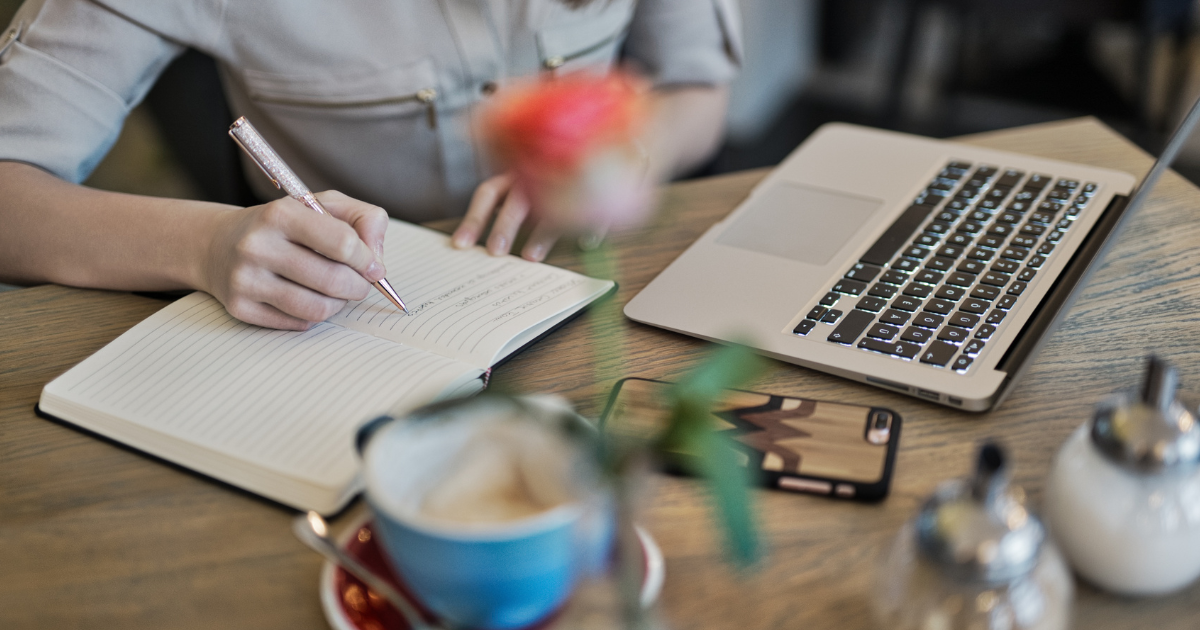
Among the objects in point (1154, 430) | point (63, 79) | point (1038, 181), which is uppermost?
point (63, 79)

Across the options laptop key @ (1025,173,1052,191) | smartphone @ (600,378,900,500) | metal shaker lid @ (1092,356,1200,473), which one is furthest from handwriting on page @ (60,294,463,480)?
laptop key @ (1025,173,1052,191)

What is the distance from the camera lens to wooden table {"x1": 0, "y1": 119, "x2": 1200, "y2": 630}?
16.1 inches

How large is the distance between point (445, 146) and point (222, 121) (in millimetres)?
323

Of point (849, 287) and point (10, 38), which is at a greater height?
point (10, 38)

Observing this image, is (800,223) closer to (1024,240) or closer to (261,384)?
(1024,240)

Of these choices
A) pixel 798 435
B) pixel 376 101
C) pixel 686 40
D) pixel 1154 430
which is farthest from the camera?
pixel 686 40

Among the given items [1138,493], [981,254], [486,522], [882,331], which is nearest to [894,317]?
[882,331]

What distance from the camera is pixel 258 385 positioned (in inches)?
21.1

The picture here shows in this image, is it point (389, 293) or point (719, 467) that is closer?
point (719, 467)

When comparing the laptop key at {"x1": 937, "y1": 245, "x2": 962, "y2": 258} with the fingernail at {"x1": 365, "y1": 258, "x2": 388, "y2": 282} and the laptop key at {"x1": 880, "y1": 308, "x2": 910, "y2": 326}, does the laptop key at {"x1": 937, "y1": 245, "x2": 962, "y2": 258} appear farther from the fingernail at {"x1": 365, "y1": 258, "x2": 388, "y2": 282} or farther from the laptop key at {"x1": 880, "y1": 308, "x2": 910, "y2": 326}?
the fingernail at {"x1": 365, "y1": 258, "x2": 388, "y2": 282}

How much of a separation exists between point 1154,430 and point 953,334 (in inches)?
7.9

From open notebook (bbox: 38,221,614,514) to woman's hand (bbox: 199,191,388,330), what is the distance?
0.06 ft

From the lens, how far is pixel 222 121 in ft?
3.50

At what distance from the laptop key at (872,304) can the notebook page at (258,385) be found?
265 mm
